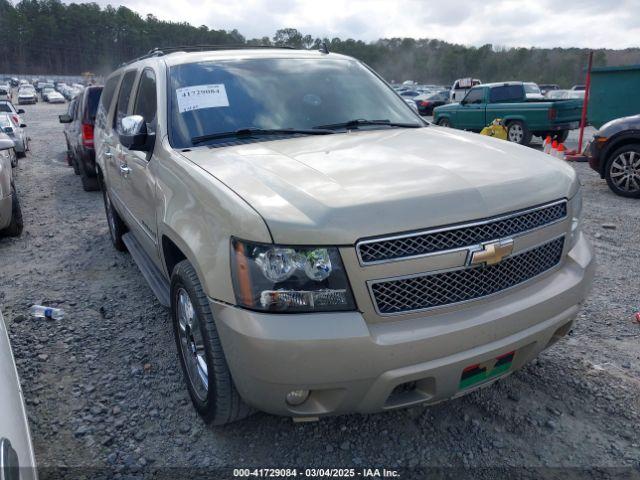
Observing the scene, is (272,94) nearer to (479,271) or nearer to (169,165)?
(169,165)

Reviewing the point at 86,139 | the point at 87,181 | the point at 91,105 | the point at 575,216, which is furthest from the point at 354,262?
the point at 91,105

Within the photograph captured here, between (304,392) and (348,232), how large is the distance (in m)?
0.68

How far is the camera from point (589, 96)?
472 inches

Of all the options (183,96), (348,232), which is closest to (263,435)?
(348,232)

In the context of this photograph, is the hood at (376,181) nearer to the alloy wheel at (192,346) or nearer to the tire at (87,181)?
the alloy wheel at (192,346)

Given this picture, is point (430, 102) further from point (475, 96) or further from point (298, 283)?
point (298, 283)

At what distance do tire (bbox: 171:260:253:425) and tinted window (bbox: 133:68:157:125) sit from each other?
1311mm

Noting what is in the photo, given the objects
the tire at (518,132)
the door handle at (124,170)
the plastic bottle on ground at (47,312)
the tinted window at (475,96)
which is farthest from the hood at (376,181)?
the tinted window at (475,96)

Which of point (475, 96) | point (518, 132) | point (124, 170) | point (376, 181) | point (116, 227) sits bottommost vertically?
point (116, 227)

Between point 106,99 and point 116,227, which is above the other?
point 106,99

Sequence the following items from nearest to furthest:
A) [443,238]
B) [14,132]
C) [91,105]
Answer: [443,238] < [91,105] < [14,132]

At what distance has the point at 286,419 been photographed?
2789 mm

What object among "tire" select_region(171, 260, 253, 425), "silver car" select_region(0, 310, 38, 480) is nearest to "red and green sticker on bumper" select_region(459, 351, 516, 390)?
"tire" select_region(171, 260, 253, 425)

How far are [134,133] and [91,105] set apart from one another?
7032mm
